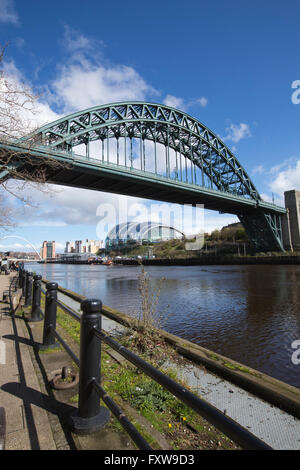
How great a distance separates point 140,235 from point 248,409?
150266 mm

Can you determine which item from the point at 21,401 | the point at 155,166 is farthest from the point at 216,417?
the point at 155,166

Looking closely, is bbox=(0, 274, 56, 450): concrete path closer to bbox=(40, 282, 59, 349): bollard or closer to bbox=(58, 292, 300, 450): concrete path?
bbox=(40, 282, 59, 349): bollard

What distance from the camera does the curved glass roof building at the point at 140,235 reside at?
14712cm

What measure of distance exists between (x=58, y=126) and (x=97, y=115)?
626cm

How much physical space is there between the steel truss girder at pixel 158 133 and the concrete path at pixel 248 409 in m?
24.4

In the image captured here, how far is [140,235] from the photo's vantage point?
153 meters

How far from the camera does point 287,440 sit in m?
2.43

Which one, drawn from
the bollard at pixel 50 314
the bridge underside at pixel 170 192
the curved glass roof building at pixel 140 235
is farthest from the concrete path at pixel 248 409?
the curved glass roof building at pixel 140 235

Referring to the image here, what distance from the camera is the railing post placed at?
2.22 metres

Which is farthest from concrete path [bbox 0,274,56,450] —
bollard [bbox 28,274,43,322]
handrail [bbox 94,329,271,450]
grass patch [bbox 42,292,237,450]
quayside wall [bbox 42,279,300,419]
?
quayside wall [bbox 42,279,300,419]

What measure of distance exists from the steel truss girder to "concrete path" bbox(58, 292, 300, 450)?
24.4 m

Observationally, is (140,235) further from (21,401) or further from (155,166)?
(21,401)
